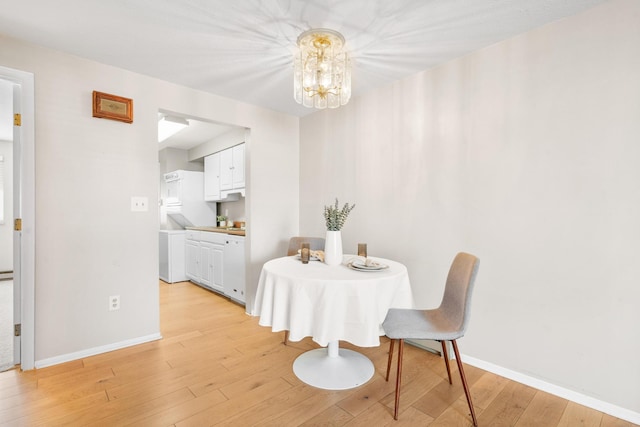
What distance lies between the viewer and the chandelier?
1930 millimetres

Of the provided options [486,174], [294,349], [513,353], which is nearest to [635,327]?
[513,353]

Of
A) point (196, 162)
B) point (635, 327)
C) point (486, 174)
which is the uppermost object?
point (196, 162)

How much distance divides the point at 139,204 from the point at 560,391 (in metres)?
3.36

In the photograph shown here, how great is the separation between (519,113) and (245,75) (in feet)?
7.04

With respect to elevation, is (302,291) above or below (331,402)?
above

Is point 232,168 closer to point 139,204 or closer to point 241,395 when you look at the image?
point 139,204

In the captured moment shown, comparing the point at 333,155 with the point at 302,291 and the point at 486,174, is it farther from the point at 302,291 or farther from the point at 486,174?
the point at 302,291

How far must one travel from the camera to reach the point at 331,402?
174 cm

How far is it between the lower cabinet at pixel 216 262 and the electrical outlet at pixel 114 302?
4.28ft

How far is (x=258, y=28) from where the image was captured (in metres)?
1.89

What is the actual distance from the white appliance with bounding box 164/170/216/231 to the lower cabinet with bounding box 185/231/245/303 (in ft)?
1.42

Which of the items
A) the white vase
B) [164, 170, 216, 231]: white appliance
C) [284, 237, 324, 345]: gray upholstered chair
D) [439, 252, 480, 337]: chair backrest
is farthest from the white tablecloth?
[164, 170, 216, 231]: white appliance

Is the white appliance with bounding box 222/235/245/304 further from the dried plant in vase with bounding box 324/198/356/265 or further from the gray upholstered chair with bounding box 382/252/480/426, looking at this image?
the gray upholstered chair with bounding box 382/252/480/426

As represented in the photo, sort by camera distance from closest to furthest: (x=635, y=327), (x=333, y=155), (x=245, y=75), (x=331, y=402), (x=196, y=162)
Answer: (x=635, y=327) < (x=331, y=402) < (x=245, y=75) < (x=333, y=155) < (x=196, y=162)
